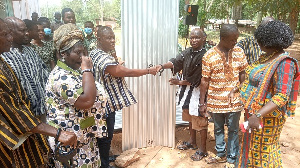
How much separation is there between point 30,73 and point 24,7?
9.62 meters

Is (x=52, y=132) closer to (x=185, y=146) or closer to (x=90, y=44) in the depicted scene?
(x=185, y=146)

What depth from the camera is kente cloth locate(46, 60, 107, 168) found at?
6.09 ft

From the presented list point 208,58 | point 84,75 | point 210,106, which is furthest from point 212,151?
point 84,75

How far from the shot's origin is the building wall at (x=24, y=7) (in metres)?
10.1

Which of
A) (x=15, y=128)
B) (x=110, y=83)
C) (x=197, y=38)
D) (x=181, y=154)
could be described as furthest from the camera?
(x=181, y=154)

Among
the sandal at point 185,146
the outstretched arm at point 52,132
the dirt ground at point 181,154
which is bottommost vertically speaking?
the dirt ground at point 181,154

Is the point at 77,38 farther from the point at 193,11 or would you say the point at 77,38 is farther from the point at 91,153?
the point at 193,11

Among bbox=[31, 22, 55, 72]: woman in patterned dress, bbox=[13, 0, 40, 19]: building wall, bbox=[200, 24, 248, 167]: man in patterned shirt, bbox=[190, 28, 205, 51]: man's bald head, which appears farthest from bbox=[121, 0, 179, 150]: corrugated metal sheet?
bbox=[13, 0, 40, 19]: building wall

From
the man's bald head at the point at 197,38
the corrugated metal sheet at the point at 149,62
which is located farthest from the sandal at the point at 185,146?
the man's bald head at the point at 197,38

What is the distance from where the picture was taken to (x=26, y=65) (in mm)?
2711

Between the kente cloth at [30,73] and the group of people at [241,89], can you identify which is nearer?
the group of people at [241,89]

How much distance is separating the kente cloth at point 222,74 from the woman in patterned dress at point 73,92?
4.72 ft

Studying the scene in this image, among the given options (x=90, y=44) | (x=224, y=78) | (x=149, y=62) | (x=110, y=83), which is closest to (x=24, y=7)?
(x=90, y=44)

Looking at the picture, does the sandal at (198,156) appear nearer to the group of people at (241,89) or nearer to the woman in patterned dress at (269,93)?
the group of people at (241,89)
